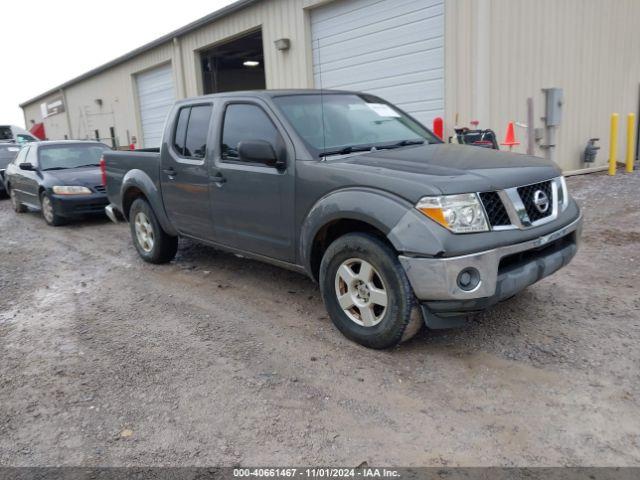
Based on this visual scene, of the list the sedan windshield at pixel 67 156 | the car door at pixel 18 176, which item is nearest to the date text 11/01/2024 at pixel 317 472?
the sedan windshield at pixel 67 156

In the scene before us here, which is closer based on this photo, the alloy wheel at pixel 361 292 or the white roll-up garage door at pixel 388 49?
the alloy wheel at pixel 361 292

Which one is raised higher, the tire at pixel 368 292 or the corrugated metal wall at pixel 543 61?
the corrugated metal wall at pixel 543 61

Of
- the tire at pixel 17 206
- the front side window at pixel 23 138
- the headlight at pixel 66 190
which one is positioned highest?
the front side window at pixel 23 138

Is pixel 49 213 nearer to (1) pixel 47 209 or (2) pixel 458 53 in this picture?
(1) pixel 47 209

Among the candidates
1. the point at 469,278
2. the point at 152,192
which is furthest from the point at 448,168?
the point at 152,192

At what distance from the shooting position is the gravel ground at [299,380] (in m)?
2.66

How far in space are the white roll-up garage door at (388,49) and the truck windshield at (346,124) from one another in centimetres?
428

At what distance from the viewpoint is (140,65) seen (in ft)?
61.7

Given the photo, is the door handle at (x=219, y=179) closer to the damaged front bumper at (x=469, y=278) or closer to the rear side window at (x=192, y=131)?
the rear side window at (x=192, y=131)

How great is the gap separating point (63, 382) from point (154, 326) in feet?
3.17

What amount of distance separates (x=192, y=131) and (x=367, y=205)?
8.07 feet

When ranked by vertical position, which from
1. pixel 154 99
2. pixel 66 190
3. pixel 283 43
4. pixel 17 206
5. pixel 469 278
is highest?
pixel 283 43

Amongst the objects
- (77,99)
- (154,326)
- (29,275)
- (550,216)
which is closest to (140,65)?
(77,99)

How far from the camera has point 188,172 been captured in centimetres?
508
